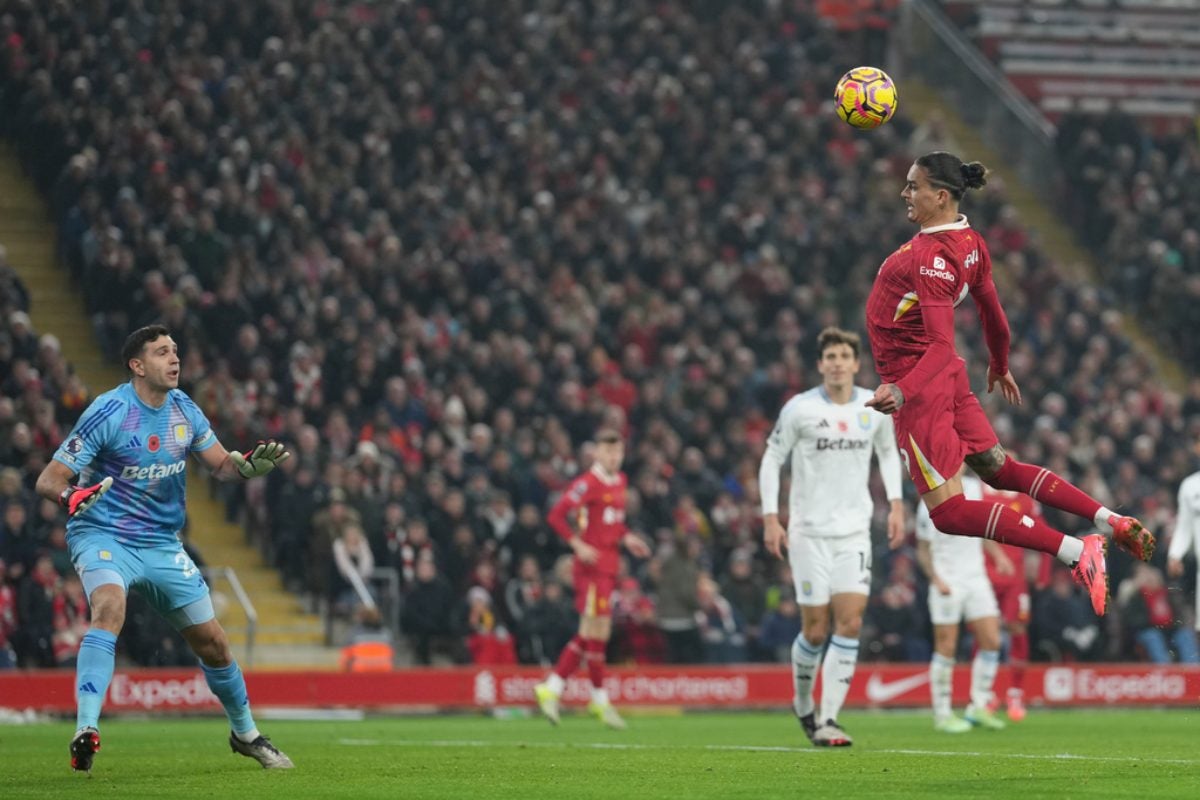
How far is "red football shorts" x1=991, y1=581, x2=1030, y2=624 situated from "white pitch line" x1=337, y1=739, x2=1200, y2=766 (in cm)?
666

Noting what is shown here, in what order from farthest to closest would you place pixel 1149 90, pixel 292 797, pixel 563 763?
1. pixel 1149 90
2. pixel 563 763
3. pixel 292 797

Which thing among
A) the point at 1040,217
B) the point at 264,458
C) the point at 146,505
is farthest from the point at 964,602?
the point at 1040,217

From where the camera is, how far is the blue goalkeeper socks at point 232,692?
11.4 metres

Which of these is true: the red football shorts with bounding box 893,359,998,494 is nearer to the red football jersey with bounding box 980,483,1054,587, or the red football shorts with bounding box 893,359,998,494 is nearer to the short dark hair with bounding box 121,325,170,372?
the short dark hair with bounding box 121,325,170,372

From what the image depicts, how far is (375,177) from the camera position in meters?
27.2

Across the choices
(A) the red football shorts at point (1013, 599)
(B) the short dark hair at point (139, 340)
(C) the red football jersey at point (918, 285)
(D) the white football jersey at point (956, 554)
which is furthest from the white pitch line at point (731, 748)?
(A) the red football shorts at point (1013, 599)

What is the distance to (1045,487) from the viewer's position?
10953mm

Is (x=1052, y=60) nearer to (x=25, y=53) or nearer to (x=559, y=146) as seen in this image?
(x=559, y=146)

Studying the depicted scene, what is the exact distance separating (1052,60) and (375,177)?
1603 cm

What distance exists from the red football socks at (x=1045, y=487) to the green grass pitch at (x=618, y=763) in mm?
1484

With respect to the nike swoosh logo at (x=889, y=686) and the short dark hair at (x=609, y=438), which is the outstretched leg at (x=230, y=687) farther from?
the nike swoosh logo at (x=889, y=686)

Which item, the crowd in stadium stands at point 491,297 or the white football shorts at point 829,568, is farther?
the crowd in stadium stands at point 491,297

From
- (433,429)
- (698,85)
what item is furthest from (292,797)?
(698,85)

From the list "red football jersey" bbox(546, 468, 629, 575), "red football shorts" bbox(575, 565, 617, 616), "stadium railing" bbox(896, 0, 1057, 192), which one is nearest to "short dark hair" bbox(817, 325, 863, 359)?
"red football jersey" bbox(546, 468, 629, 575)
